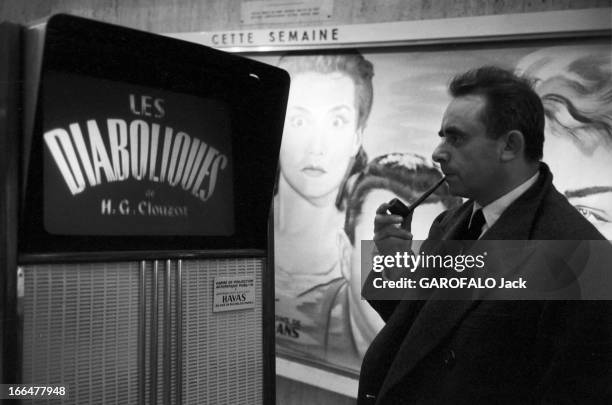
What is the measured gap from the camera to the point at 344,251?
86.0 inches

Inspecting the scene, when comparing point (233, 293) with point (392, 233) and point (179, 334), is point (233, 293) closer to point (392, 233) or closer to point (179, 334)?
point (179, 334)

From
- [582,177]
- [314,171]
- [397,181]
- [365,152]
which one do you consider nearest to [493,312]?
[582,177]

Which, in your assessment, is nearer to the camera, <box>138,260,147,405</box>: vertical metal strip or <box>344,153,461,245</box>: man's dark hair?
<box>138,260,147,405</box>: vertical metal strip

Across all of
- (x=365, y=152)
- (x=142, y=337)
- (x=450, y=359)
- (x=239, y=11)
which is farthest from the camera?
(x=239, y=11)

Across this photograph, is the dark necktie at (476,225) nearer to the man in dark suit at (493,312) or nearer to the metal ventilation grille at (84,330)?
the man in dark suit at (493,312)

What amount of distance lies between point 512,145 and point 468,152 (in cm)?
12

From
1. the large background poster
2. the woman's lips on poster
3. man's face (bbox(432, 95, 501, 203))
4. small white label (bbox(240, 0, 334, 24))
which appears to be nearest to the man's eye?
man's face (bbox(432, 95, 501, 203))

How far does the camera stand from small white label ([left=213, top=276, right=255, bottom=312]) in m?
1.61

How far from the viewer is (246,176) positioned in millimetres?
1709

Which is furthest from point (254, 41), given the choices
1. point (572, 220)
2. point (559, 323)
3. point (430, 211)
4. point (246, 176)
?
point (559, 323)

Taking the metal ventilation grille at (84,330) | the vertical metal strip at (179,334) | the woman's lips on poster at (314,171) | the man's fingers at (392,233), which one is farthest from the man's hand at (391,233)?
the metal ventilation grille at (84,330)

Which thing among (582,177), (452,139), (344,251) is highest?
(452,139)

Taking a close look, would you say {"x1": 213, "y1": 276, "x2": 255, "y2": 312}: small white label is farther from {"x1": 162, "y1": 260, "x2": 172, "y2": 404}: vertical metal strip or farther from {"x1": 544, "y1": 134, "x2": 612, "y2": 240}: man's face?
{"x1": 544, "y1": 134, "x2": 612, "y2": 240}: man's face

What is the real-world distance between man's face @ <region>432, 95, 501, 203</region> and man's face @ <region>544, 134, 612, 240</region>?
0.28m
